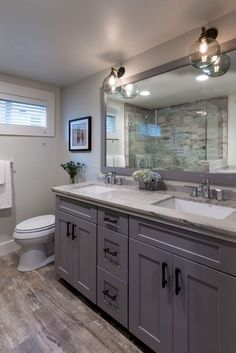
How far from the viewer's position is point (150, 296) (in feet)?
4.14

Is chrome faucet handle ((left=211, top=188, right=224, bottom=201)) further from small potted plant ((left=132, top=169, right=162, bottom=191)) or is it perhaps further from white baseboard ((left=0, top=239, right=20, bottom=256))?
white baseboard ((left=0, top=239, right=20, bottom=256))

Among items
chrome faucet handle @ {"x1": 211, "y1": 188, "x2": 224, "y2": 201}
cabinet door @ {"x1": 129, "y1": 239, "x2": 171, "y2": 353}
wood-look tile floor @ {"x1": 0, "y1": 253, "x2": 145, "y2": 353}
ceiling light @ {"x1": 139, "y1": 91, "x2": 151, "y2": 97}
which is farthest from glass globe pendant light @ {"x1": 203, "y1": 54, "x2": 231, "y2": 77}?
wood-look tile floor @ {"x1": 0, "y1": 253, "x2": 145, "y2": 353}

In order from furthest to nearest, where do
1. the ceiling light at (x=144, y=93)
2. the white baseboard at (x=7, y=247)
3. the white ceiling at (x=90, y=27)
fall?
1. the white baseboard at (x=7, y=247)
2. the ceiling light at (x=144, y=93)
3. the white ceiling at (x=90, y=27)

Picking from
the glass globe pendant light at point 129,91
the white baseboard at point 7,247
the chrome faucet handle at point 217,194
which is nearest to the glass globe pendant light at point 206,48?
the glass globe pendant light at point 129,91

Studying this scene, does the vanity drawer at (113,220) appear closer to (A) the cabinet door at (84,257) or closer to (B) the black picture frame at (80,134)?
(A) the cabinet door at (84,257)

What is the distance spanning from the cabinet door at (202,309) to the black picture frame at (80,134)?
5.81 ft

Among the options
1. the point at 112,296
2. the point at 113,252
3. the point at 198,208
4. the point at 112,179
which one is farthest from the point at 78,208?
the point at 198,208

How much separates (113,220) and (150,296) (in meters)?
0.49

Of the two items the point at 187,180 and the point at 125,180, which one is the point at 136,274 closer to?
the point at 187,180

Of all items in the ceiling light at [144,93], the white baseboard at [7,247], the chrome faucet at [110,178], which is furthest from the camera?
the white baseboard at [7,247]

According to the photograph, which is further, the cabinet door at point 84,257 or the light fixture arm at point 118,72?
the light fixture arm at point 118,72

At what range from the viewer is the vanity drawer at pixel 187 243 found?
3.13 feet

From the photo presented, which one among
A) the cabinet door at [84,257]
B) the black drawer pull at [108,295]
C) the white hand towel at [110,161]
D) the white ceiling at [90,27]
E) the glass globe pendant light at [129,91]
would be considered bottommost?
the black drawer pull at [108,295]

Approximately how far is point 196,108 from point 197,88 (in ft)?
0.48
